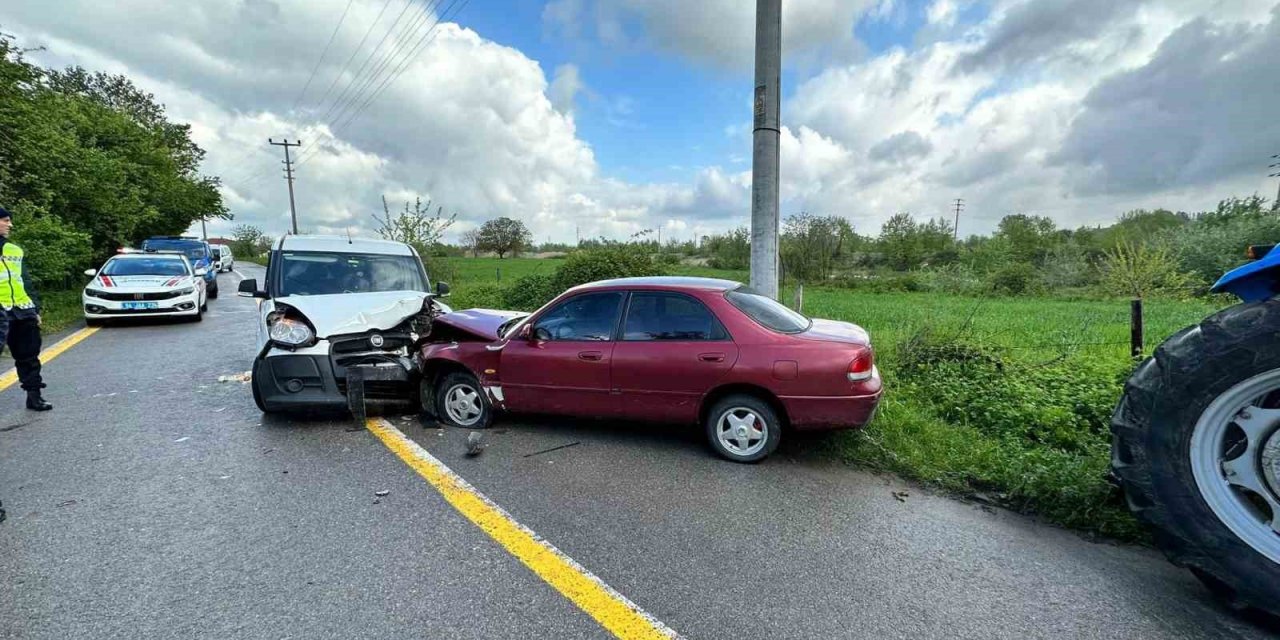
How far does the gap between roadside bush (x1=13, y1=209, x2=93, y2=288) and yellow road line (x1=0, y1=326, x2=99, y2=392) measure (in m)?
4.34

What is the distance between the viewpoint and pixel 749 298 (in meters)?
4.39

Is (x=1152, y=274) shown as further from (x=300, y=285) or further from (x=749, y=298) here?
(x=300, y=285)

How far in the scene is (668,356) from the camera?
4.18 meters

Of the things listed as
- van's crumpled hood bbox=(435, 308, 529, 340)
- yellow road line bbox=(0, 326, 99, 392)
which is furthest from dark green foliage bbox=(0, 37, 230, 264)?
van's crumpled hood bbox=(435, 308, 529, 340)

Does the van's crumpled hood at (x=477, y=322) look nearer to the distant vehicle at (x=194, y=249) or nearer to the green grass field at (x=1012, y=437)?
the green grass field at (x=1012, y=437)

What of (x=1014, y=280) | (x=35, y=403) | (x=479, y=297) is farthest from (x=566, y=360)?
(x=1014, y=280)

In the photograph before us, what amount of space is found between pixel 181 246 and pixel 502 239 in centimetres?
4152

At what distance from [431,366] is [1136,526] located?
529 cm

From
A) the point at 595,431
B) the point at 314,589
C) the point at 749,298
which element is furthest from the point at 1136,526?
the point at 314,589

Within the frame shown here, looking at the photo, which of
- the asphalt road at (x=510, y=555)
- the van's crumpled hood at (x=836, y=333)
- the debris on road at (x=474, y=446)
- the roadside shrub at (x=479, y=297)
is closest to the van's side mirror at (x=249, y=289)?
the asphalt road at (x=510, y=555)

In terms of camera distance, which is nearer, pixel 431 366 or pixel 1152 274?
pixel 431 366

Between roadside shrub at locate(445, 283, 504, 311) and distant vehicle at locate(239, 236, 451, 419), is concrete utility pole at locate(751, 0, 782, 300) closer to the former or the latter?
distant vehicle at locate(239, 236, 451, 419)

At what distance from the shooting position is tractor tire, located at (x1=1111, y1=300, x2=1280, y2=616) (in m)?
2.29

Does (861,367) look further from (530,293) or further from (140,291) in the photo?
(140,291)
